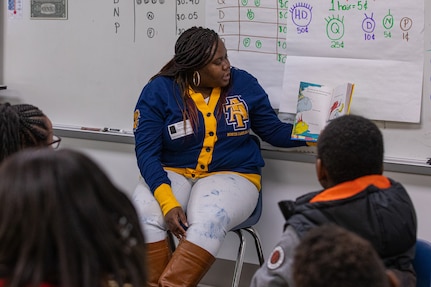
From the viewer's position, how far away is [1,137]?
1.52m

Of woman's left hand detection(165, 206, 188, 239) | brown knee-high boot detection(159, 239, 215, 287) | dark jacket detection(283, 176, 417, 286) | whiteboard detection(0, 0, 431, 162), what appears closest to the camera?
dark jacket detection(283, 176, 417, 286)

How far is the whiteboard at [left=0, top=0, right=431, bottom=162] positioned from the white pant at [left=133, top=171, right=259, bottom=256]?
1.73 feet

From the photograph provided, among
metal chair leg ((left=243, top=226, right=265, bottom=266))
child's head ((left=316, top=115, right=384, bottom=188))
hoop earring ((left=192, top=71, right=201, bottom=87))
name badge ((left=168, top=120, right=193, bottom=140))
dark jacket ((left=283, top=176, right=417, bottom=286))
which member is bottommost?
metal chair leg ((left=243, top=226, right=265, bottom=266))

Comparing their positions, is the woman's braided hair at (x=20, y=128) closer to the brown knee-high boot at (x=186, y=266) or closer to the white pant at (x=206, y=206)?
the white pant at (x=206, y=206)

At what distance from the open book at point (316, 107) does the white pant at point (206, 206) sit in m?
0.30

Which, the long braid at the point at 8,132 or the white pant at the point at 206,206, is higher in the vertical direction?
the long braid at the point at 8,132

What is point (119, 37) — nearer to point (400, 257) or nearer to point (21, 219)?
point (400, 257)

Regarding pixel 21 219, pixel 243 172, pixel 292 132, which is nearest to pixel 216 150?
pixel 243 172

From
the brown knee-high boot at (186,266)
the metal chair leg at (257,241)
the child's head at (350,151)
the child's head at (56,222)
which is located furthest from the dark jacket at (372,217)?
the metal chair leg at (257,241)

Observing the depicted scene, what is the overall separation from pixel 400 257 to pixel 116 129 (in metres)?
1.76

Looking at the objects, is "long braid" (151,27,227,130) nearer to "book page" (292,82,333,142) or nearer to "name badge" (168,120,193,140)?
"name badge" (168,120,193,140)

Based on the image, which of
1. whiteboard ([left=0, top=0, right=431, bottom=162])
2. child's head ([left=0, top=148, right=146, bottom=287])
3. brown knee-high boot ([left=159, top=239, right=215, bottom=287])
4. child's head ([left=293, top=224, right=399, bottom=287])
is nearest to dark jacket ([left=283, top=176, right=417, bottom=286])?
child's head ([left=293, top=224, right=399, bottom=287])

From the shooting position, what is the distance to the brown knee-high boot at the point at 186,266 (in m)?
2.02

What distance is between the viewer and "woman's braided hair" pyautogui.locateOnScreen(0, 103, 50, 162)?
5.00 feet
